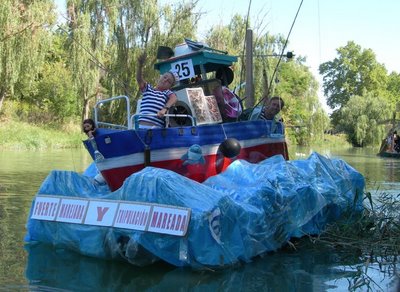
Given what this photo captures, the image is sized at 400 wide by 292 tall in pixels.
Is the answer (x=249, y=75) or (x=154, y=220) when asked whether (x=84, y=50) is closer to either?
(x=249, y=75)

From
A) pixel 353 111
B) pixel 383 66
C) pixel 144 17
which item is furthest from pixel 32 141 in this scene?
pixel 383 66

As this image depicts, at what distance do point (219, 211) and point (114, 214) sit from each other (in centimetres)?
100

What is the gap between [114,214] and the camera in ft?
18.5

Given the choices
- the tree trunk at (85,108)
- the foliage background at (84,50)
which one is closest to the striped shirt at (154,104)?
the foliage background at (84,50)

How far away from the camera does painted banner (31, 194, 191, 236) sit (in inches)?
207

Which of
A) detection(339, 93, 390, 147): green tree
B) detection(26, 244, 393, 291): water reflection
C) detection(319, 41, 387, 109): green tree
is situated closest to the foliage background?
detection(26, 244, 393, 291): water reflection

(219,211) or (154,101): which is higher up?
(154,101)

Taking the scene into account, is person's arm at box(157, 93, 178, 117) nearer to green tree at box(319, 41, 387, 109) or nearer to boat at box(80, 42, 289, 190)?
boat at box(80, 42, 289, 190)

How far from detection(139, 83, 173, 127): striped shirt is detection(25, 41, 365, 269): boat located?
196 mm

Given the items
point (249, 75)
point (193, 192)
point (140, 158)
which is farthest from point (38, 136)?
point (193, 192)

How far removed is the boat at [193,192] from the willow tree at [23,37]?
21.6 meters

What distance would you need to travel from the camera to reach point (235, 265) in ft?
18.8

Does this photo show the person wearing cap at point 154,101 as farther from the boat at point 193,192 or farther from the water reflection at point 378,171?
the water reflection at point 378,171

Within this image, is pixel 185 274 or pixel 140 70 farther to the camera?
pixel 140 70
